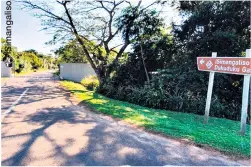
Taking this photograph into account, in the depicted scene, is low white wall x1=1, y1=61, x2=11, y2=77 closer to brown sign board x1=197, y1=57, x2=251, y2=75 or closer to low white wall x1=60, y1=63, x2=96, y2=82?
low white wall x1=60, y1=63, x2=96, y2=82

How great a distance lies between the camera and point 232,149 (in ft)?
13.5

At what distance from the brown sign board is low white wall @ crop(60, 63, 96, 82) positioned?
14896 millimetres

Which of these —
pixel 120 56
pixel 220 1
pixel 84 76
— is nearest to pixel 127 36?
pixel 120 56

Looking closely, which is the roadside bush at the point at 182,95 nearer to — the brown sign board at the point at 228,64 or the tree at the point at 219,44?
the tree at the point at 219,44

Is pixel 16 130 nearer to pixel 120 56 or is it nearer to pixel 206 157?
pixel 206 157

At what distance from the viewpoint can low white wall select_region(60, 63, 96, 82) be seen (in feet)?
66.6

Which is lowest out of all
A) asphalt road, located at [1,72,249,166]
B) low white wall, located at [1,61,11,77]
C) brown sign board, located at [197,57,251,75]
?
asphalt road, located at [1,72,249,166]

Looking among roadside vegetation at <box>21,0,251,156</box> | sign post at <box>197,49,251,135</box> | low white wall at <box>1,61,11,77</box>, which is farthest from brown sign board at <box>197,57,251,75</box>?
low white wall at <box>1,61,11,77</box>

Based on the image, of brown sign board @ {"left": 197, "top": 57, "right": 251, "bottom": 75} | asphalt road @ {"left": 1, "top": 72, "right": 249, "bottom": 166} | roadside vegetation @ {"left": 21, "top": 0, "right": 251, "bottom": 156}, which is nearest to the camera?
asphalt road @ {"left": 1, "top": 72, "right": 249, "bottom": 166}

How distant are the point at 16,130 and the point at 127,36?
9.71 meters

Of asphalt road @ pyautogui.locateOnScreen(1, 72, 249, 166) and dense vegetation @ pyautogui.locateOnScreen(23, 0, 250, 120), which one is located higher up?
dense vegetation @ pyautogui.locateOnScreen(23, 0, 250, 120)

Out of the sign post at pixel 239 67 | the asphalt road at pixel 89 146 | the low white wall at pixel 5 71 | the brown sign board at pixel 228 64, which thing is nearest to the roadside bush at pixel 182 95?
the brown sign board at pixel 228 64

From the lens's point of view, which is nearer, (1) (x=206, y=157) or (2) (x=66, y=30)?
(1) (x=206, y=157)

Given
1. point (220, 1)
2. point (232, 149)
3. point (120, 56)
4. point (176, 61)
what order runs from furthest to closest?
point (120, 56) < point (176, 61) < point (220, 1) < point (232, 149)
